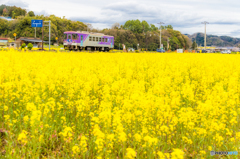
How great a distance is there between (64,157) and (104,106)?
0.98 m

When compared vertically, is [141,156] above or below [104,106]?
below

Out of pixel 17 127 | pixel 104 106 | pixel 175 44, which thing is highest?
pixel 175 44

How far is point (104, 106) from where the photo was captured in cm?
355

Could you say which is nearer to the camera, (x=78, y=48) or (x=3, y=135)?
(x=3, y=135)

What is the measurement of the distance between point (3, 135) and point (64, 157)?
1304 mm

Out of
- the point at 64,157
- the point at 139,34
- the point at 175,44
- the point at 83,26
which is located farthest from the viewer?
the point at 175,44

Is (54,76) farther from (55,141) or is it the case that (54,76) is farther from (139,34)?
(139,34)

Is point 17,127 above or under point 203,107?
under

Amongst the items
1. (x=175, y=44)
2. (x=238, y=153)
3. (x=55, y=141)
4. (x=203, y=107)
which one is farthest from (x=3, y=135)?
(x=175, y=44)

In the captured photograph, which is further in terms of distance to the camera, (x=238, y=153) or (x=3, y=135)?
(x=3, y=135)

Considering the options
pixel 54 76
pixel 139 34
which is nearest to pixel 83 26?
pixel 139 34

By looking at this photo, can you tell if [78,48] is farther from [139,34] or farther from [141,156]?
[139,34]

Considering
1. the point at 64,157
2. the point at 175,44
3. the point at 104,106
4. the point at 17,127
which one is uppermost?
the point at 175,44

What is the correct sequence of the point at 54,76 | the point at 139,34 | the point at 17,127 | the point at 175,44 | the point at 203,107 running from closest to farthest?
the point at 203,107 → the point at 17,127 → the point at 54,76 → the point at 139,34 → the point at 175,44
